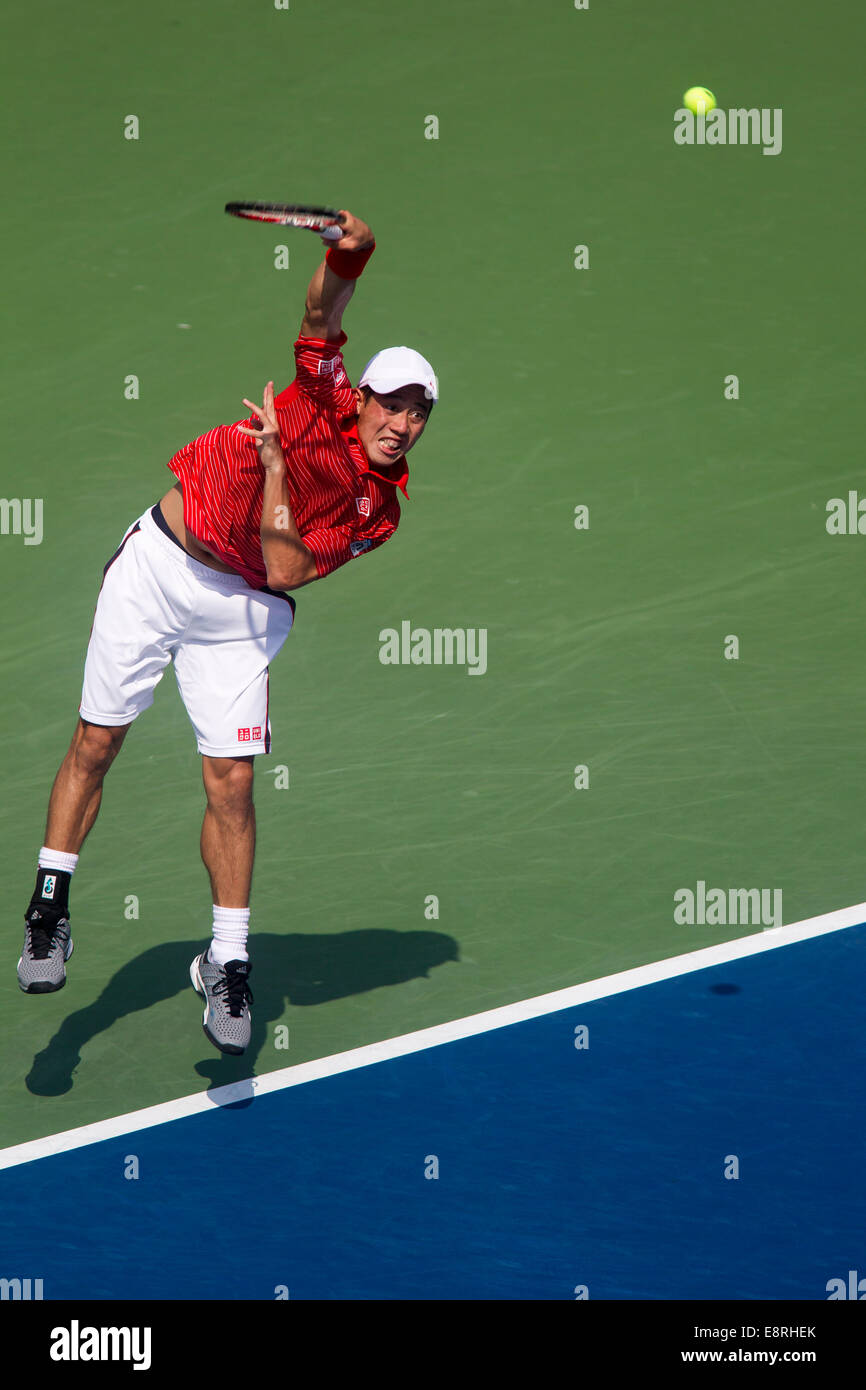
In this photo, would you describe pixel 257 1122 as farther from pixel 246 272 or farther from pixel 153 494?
pixel 246 272

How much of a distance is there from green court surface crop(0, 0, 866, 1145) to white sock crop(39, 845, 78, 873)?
0.81m

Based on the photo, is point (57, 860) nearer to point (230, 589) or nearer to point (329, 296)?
point (230, 589)

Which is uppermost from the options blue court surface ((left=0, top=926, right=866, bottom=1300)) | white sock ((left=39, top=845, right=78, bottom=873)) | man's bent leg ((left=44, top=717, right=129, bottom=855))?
man's bent leg ((left=44, top=717, right=129, bottom=855))

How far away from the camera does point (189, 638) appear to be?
25.2 feet

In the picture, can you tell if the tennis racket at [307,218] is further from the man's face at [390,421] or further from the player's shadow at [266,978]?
the player's shadow at [266,978]

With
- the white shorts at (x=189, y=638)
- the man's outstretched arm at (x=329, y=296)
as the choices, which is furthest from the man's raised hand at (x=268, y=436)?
the white shorts at (x=189, y=638)

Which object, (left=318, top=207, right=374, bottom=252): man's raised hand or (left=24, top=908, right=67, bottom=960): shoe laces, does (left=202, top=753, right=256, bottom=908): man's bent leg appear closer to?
(left=24, top=908, right=67, bottom=960): shoe laces

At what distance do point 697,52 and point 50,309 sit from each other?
6.77 metres

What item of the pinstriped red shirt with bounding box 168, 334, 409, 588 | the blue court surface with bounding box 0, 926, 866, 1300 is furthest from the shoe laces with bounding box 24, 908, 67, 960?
the pinstriped red shirt with bounding box 168, 334, 409, 588

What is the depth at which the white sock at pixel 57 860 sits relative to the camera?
25.2 ft

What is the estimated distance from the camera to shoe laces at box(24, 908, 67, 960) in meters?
7.48

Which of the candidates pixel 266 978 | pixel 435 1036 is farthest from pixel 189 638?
pixel 435 1036

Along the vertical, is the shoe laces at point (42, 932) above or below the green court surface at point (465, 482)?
below

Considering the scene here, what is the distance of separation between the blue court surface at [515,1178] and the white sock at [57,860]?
1069mm
